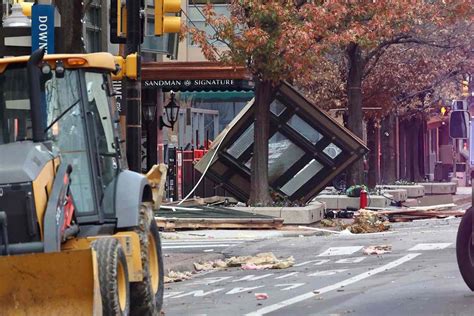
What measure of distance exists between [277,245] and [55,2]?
630 cm

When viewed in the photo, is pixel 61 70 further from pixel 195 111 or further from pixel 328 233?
pixel 195 111

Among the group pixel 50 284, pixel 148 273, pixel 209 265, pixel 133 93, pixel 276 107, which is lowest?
pixel 209 265

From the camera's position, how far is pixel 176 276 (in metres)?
17.8

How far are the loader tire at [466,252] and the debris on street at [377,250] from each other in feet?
21.2

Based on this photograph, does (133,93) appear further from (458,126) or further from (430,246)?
(458,126)

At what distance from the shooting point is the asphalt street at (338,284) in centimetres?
1300

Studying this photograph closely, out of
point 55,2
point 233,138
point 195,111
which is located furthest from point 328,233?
point 195,111

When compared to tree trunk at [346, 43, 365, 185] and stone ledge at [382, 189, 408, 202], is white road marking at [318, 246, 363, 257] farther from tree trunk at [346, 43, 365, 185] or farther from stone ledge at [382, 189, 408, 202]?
stone ledge at [382, 189, 408, 202]

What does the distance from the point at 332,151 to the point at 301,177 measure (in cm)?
100

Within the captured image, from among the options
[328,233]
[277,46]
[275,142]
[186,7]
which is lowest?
[328,233]

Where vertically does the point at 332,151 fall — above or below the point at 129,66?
below

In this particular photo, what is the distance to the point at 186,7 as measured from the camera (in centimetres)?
4609

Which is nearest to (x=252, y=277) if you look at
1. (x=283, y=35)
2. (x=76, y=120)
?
(x=76, y=120)

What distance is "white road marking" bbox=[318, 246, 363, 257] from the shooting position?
A: 20703mm
